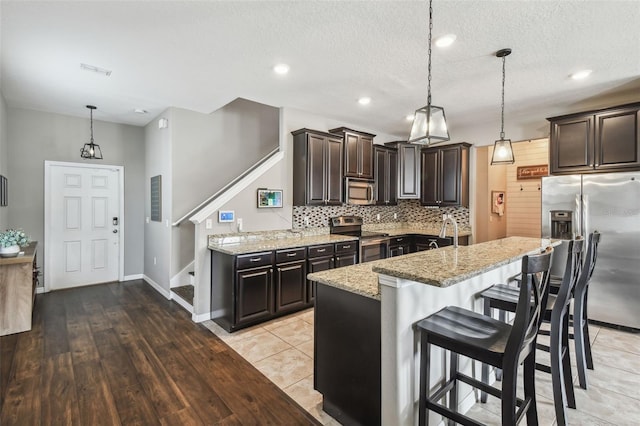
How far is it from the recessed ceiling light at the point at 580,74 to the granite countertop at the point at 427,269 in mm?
2191

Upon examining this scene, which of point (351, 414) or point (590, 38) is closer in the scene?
point (351, 414)

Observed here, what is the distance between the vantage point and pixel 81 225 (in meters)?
5.20

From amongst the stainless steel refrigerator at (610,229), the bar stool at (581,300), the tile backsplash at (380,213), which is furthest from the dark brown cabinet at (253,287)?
the stainless steel refrigerator at (610,229)

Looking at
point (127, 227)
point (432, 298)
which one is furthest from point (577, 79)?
point (127, 227)

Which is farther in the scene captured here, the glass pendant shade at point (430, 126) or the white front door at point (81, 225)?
the white front door at point (81, 225)

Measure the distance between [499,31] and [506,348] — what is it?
2347 millimetres

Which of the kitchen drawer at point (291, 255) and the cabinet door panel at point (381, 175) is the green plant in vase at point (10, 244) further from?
the cabinet door panel at point (381, 175)

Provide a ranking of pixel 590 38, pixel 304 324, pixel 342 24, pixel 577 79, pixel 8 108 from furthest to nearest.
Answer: pixel 8 108
pixel 304 324
pixel 577 79
pixel 590 38
pixel 342 24

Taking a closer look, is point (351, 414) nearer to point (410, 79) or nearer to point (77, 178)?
point (410, 79)

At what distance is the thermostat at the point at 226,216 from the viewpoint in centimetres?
390

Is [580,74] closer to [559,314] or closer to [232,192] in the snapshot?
[559,314]

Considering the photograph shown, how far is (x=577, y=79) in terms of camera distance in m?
3.42

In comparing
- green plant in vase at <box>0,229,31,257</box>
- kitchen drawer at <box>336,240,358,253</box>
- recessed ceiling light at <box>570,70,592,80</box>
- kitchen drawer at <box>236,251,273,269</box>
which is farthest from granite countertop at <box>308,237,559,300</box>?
green plant in vase at <box>0,229,31,257</box>

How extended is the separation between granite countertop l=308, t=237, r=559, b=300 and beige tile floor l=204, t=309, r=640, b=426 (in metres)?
0.93
